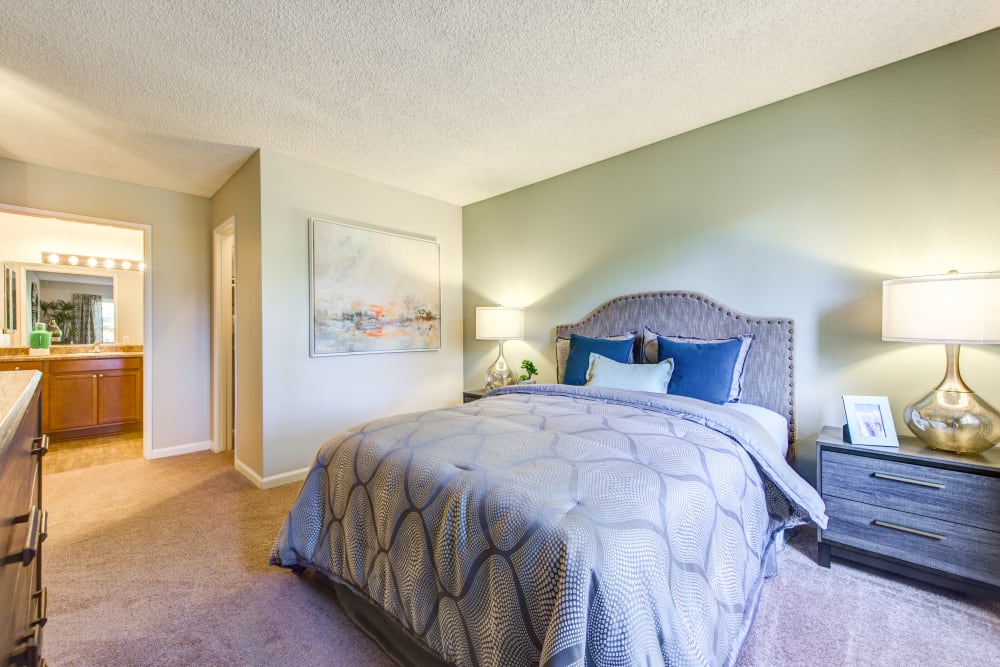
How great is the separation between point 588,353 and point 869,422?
4.91 ft

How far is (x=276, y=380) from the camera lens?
10.5 feet

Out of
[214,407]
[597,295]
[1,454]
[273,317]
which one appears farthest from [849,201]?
[214,407]

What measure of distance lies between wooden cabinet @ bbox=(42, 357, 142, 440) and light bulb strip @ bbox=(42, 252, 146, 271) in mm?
1359

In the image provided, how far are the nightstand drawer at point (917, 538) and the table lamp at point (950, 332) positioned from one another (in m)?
0.34

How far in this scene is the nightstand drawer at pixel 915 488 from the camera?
170cm

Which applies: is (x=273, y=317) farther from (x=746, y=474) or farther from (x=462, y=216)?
(x=746, y=474)

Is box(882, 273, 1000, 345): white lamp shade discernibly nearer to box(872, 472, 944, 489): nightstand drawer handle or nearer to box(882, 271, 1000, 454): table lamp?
box(882, 271, 1000, 454): table lamp

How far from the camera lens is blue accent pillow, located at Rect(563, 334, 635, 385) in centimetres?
288

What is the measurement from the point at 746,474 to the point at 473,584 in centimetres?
108

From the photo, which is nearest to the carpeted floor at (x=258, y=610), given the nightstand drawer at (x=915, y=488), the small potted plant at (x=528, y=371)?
the nightstand drawer at (x=915, y=488)

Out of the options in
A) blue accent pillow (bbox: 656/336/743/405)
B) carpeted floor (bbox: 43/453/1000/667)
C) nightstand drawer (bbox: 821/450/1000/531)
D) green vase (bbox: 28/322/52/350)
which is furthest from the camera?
green vase (bbox: 28/322/52/350)

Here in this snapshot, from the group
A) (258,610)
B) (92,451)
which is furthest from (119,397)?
(258,610)

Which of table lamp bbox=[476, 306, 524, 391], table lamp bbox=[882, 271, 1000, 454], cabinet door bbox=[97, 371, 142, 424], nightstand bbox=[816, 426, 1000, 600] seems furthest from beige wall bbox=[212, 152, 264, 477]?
table lamp bbox=[882, 271, 1000, 454]

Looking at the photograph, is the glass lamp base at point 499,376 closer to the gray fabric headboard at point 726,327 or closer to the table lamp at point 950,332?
the gray fabric headboard at point 726,327
